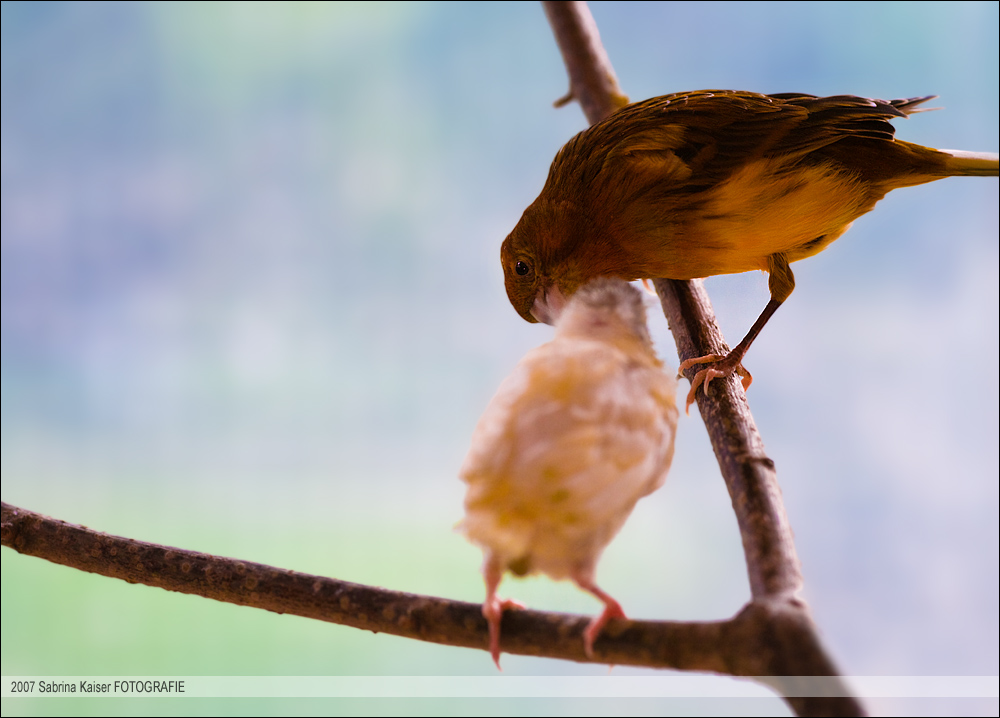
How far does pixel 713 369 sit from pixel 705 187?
255mm

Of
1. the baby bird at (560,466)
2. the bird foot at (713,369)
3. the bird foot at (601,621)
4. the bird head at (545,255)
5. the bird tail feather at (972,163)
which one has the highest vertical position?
the bird tail feather at (972,163)

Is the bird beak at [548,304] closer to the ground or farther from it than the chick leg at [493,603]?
farther from it

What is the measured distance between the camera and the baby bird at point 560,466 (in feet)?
1.67

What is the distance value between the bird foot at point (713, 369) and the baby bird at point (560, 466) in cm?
46

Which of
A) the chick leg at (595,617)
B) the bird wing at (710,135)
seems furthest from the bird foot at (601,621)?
the bird wing at (710,135)

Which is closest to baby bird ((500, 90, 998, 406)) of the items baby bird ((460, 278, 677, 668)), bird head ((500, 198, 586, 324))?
bird head ((500, 198, 586, 324))

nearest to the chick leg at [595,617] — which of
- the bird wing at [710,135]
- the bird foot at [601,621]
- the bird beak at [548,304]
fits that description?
the bird foot at [601,621]

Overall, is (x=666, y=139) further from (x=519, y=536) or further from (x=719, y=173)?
(x=519, y=536)

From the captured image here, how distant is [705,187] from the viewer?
39.0 inches

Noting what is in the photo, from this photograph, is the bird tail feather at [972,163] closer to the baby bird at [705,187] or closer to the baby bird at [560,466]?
the baby bird at [705,187]

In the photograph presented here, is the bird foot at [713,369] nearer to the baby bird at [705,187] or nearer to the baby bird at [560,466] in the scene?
the baby bird at [705,187]

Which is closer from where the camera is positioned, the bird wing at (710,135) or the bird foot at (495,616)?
the bird foot at (495,616)

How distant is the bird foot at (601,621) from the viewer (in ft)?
1.75

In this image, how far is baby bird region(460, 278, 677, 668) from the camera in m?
0.51
